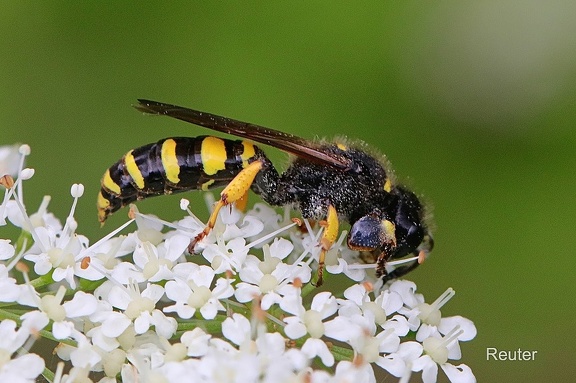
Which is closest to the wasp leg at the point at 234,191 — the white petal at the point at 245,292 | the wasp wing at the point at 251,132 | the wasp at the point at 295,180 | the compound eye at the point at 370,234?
the wasp at the point at 295,180

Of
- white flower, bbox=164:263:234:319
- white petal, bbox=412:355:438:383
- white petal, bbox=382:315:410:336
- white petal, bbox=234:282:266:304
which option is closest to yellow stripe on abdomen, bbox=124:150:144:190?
white flower, bbox=164:263:234:319

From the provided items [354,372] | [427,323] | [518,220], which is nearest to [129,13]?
[518,220]

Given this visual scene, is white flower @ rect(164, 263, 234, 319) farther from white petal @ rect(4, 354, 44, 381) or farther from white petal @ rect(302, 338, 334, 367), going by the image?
white petal @ rect(4, 354, 44, 381)

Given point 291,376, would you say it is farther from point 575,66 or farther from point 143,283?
point 575,66

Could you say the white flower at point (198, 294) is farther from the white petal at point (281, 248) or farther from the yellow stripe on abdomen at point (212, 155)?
the yellow stripe on abdomen at point (212, 155)

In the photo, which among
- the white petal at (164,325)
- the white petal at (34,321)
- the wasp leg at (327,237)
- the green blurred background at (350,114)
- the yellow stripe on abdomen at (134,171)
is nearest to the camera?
the white petal at (34,321)
